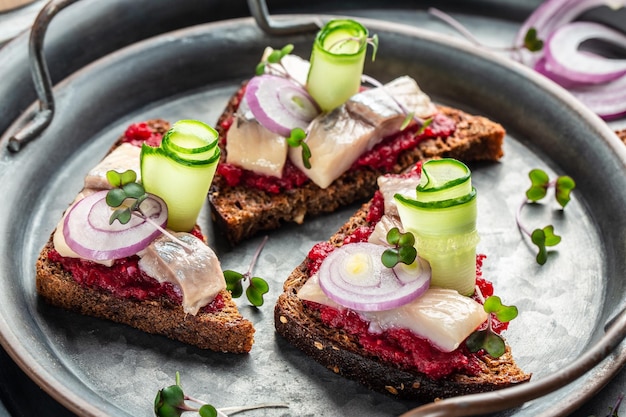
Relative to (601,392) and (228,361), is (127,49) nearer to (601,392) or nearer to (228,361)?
(228,361)

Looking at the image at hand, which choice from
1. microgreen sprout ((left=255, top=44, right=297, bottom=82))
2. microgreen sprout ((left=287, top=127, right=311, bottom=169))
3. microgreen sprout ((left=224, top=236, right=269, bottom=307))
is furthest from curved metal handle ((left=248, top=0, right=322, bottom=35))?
microgreen sprout ((left=224, top=236, right=269, bottom=307))

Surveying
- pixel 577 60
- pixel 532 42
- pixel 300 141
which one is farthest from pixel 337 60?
pixel 577 60

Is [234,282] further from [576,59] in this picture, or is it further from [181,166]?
[576,59]

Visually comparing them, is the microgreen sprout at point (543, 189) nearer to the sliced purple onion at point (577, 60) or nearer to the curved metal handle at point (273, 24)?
the sliced purple onion at point (577, 60)

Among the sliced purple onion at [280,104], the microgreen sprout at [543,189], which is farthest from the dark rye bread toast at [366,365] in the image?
the microgreen sprout at [543,189]

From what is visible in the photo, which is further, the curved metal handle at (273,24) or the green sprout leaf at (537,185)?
the curved metal handle at (273,24)

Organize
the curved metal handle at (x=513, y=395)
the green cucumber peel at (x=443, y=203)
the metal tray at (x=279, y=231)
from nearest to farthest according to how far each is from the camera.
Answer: the curved metal handle at (x=513, y=395) < the green cucumber peel at (x=443, y=203) < the metal tray at (x=279, y=231)

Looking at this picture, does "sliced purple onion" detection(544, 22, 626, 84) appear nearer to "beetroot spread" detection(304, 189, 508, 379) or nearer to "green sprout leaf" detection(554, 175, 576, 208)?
"green sprout leaf" detection(554, 175, 576, 208)
